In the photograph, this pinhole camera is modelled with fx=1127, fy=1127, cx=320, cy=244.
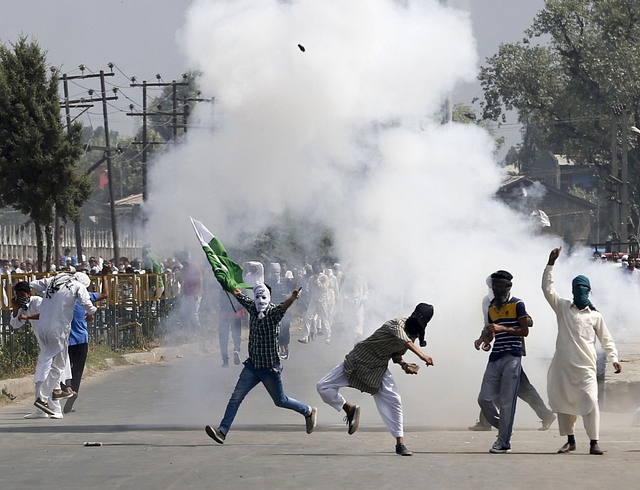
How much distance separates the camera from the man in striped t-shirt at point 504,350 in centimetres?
967

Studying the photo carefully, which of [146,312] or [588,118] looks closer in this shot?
[146,312]

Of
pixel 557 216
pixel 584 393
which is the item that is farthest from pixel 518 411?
pixel 557 216

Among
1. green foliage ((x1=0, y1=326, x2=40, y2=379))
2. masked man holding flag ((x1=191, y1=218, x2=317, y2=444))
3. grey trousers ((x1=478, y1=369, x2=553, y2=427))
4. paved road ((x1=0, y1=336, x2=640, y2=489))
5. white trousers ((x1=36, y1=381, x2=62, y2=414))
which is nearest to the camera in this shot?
paved road ((x1=0, y1=336, x2=640, y2=489))

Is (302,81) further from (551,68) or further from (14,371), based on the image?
(551,68)

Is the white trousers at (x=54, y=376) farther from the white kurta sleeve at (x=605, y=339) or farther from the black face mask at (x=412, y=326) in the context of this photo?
the white kurta sleeve at (x=605, y=339)

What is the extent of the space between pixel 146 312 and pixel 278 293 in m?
2.50

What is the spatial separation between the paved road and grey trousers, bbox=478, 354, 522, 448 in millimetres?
243

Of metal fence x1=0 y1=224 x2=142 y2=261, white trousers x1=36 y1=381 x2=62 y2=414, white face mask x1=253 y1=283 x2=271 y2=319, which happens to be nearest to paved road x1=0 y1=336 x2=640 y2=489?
white trousers x1=36 y1=381 x2=62 y2=414

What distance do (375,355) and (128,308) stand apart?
11.8m

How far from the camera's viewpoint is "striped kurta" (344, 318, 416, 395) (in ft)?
31.2

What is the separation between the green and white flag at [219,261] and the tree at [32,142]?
8477 mm

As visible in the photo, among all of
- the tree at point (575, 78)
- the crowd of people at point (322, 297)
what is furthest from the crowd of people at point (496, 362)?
the tree at point (575, 78)

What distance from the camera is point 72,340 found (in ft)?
41.9

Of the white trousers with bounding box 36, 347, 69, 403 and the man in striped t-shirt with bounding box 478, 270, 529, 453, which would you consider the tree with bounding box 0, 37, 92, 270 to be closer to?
the white trousers with bounding box 36, 347, 69, 403
